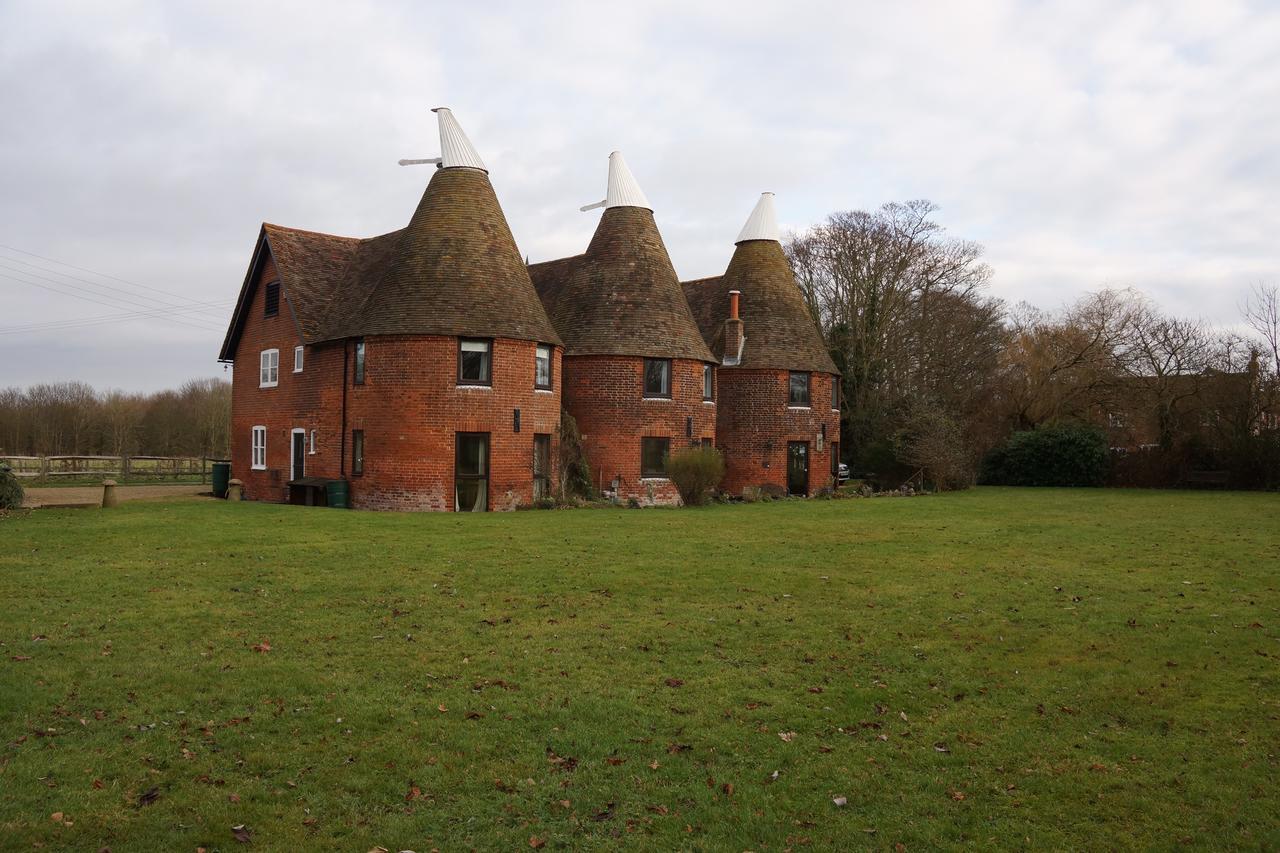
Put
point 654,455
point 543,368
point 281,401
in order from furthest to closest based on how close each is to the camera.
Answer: point 281,401 < point 654,455 < point 543,368

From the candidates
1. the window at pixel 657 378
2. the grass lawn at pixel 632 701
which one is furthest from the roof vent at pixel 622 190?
the grass lawn at pixel 632 701

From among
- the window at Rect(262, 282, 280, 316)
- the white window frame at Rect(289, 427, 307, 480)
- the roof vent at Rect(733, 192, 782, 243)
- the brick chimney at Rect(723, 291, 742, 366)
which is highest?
the roof vent at Rect(733, 192, 782, 243)

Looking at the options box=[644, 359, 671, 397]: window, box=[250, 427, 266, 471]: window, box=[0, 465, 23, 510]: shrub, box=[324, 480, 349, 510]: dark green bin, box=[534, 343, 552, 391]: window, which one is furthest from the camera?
box=[250, 427, 266, 471]: window

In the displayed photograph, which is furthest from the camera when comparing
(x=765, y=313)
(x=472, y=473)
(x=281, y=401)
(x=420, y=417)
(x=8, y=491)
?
(x=765, y=313)

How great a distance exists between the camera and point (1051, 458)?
3953 cm

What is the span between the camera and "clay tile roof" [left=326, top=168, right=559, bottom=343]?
2386 cm

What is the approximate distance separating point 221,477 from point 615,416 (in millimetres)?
13612

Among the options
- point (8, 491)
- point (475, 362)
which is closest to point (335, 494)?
point (475, 362)

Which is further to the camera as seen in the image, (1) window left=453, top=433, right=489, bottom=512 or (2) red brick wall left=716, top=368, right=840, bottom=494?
(2) red brick wall left=716, top=368, right=840, bottom=494

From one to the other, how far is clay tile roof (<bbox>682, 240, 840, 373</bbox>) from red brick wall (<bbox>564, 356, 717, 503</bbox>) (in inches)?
216

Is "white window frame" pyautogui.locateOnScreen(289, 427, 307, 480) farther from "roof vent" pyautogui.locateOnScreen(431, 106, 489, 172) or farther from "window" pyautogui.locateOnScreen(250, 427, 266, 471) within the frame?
"roof vent" pyautogui.locateOnScreen(431, 106, 489, 172)

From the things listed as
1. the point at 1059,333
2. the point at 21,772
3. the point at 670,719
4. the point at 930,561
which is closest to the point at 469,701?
Answer: the point at 670,719

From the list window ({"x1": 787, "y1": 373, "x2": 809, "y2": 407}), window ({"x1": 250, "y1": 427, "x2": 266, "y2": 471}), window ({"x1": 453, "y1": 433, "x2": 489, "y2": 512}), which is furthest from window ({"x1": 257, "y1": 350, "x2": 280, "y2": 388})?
window ({"x1": 787, "y1": 373, "x2": 809, "y2": 407})

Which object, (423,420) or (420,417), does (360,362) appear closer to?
(420,417)
